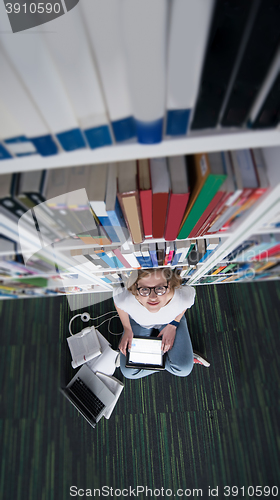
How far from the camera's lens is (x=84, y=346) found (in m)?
1.53

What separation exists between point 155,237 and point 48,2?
69 centimetres

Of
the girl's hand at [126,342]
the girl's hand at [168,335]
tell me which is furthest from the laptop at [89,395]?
the girl's hand at [168,335]

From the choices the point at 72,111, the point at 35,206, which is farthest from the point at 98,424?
the point at 72,111

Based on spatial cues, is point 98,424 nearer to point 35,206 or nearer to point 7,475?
point 7,475

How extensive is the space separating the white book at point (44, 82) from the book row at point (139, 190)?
0.17 meters

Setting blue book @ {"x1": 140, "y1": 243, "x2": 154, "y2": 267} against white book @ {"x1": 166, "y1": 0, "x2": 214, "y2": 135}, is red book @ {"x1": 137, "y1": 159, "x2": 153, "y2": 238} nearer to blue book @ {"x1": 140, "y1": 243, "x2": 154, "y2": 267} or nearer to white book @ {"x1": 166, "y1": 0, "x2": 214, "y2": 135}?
white book @ {"x1": 166, "y1": 0, "x2": 214, "y2": 135}

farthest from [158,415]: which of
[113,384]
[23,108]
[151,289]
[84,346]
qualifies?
[23,108]

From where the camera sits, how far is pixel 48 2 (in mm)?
353

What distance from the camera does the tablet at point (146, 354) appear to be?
1256mm

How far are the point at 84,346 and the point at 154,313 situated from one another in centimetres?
58

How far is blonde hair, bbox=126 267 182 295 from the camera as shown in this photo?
4.02 feet

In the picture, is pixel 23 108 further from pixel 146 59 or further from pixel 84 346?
pixel 84 346

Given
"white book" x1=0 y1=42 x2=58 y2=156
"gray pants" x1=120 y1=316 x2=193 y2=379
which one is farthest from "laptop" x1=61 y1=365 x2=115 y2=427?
"white book" x1=0 y1=42 x2=58 y2=156

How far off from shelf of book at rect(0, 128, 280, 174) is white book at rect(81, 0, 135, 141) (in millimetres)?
44
